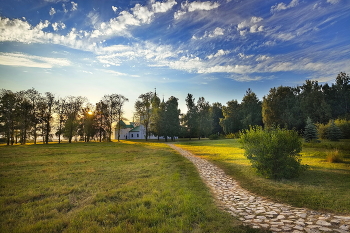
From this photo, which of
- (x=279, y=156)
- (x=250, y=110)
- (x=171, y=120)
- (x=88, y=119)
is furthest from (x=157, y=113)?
(x=279, y=156)

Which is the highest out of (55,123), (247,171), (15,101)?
(15,101)

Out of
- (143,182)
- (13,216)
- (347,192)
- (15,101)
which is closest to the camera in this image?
(13,216)

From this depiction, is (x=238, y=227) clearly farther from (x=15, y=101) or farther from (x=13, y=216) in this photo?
(x=15, y=101)

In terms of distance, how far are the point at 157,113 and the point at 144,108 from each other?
567 cm

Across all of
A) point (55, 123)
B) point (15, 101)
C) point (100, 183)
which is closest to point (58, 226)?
point (100, 183)

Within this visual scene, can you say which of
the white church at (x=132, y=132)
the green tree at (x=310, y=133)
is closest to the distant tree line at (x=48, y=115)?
the white church at (x=132, y=132)

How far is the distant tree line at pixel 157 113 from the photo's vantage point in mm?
37734

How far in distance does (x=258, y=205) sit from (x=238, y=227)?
1.89 m

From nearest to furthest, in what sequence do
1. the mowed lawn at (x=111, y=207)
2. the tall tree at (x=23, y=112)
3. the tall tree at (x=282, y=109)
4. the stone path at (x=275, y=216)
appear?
the stone path at (x=275, y=216) → the mowed lawn at (x=111, y=207) → the tall tree at (x=23, y=112) → the tall tree at (x=282, y=109)

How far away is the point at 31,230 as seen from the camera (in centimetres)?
435

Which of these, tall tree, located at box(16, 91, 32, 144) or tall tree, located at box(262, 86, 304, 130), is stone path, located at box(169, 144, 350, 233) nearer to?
tall tree, located at box(262, 86, 304, 130)

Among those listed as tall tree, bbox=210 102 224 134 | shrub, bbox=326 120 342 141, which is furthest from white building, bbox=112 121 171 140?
shrub, bbox=326 120 342 141

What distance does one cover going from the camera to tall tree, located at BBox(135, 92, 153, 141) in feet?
177

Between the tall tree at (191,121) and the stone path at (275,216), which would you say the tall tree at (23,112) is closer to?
the tall tree at (191,121)
